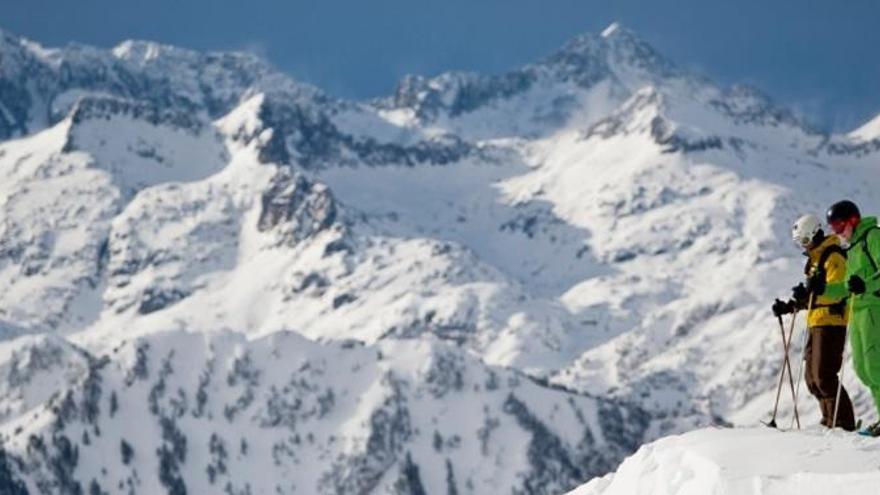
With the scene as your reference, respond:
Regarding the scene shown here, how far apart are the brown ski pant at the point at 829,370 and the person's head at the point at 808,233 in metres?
1.42

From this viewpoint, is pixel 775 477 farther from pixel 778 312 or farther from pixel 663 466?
pixel 778 312

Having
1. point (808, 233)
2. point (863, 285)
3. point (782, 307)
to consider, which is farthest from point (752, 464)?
point (808, 233)

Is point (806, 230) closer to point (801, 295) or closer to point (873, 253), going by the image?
point (801, 295)

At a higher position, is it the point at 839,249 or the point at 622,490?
the point at 839,249

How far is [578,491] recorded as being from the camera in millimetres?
27859

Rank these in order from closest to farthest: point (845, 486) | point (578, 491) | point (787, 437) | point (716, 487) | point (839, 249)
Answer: point (845, 486) < point (716, 487) < point (787, 437) < point (839, 249) < point (578, 491)

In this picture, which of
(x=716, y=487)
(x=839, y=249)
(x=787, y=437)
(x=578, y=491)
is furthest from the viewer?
(x=578, y=491)

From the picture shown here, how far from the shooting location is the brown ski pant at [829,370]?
2577cm

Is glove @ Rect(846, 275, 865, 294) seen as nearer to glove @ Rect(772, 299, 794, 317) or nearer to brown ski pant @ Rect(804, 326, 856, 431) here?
brown ski pant @ Rect(804, 326, 856, 431)

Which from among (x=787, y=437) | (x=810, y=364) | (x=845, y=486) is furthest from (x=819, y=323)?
(x=845, y=486)

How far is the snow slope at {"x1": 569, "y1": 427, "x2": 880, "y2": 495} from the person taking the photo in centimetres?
2105

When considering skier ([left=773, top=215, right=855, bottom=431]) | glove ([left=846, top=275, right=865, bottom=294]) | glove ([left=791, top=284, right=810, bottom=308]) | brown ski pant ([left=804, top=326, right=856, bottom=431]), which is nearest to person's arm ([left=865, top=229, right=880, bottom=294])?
glove ([left=846, top=275, right=865, bottom=294])

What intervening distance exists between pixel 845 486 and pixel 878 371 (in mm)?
4384

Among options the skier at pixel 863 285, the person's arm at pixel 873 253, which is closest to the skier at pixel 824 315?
the skier at pixel 863 285
